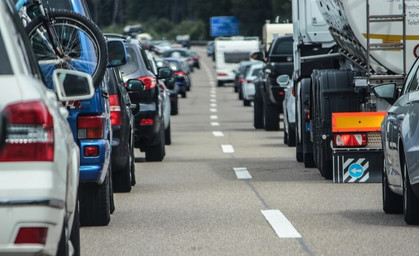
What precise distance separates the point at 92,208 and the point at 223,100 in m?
46.6

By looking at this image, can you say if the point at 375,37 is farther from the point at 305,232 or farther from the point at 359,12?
the point at 305,232

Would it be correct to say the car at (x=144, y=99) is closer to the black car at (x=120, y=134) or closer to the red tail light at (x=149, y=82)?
the red tail light at (x=149, y=82)

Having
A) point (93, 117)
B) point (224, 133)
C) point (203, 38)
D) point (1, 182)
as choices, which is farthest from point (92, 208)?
point (203, 38)

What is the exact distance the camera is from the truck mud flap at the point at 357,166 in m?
15.5

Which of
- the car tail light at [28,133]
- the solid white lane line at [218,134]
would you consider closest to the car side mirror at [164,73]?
the solid white lane line at [218,134]

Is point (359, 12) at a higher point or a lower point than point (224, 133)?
higher

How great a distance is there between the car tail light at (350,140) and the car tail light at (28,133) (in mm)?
9655

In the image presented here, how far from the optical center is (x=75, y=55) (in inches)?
431

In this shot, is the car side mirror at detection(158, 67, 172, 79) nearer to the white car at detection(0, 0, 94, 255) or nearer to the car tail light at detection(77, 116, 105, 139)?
the car tail light at detection(77, 116, 105, 139)

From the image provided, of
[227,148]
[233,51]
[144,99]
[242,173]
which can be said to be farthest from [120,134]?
[233,51]

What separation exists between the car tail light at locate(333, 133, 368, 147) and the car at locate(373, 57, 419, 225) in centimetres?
293

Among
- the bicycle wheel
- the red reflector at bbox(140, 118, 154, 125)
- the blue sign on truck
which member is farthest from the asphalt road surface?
the blue sign on truck

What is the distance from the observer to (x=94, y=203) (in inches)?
440

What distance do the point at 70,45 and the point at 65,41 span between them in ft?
0.16
